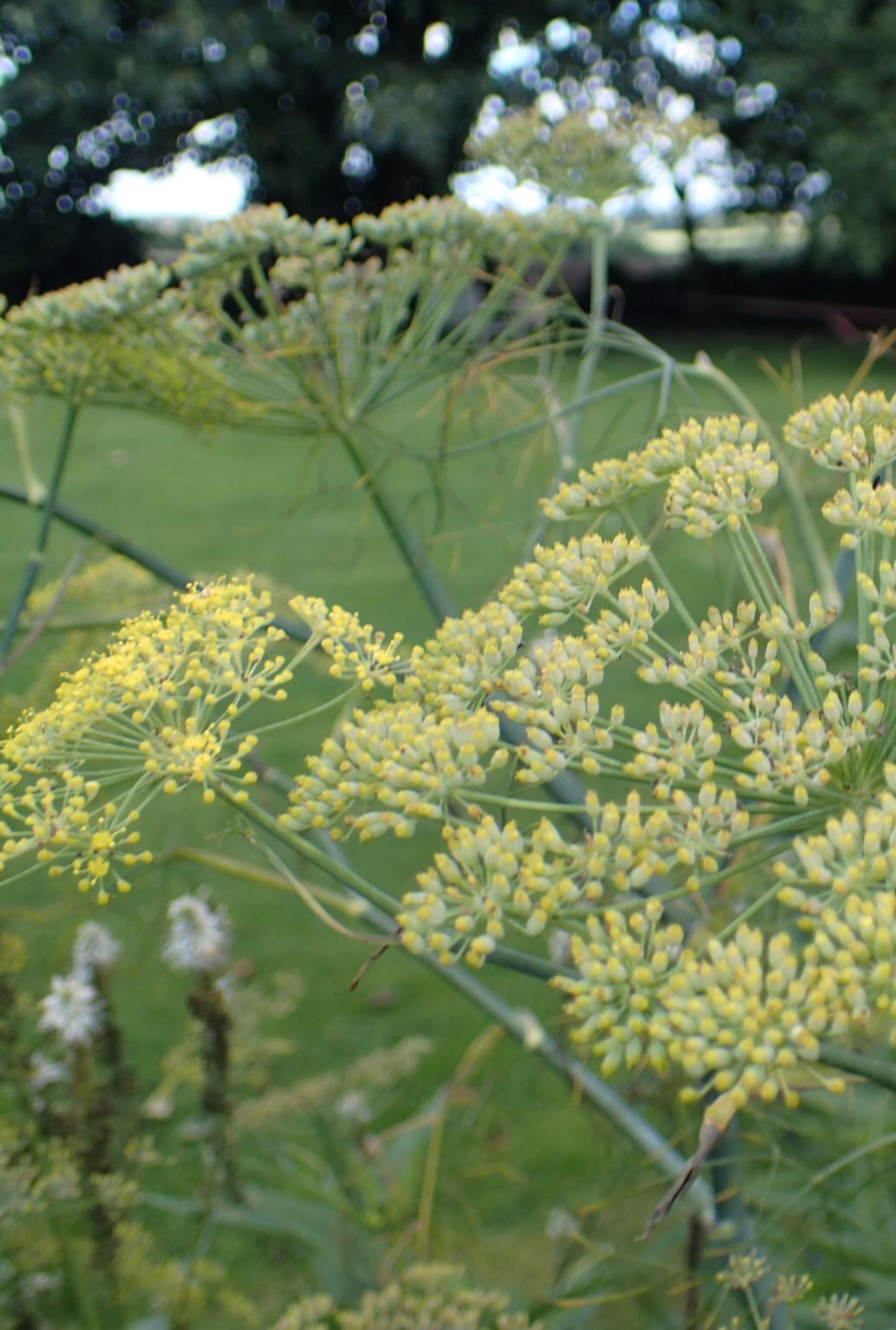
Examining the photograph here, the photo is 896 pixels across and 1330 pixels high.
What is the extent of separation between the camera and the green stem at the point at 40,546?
128 centimetres

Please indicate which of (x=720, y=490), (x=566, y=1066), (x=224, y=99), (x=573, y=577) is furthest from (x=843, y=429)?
(x=224, y=99)

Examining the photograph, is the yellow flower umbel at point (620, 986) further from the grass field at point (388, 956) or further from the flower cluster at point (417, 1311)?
the flower cluster at point (417, 1311)

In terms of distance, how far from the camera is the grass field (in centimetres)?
198

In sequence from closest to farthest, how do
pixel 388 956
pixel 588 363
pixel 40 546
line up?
pixel 40 546
pixel 588 363
pixel 388 956

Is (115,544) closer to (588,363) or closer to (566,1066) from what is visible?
(588,363)

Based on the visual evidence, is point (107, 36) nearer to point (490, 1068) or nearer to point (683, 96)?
point (683, 96)

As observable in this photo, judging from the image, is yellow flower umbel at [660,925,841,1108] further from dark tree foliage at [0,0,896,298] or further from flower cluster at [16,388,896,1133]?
dark tree foliage at [0,0,896,298]

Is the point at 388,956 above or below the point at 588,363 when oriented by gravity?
below

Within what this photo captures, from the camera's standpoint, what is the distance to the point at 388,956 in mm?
4129

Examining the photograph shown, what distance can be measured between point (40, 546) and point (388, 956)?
9.81 feet

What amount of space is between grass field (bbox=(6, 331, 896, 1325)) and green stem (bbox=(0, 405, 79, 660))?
0.31 meters

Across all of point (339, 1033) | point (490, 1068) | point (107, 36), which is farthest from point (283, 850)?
point (107, 36)

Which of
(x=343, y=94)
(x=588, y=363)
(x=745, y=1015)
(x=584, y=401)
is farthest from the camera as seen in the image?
(x=343, y=94)

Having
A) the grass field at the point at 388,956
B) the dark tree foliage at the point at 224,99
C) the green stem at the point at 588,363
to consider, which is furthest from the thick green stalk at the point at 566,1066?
the dark tree foliage at the point at 224,99
